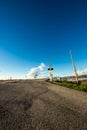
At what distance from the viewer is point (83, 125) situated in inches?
150

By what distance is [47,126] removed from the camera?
12.6 ft

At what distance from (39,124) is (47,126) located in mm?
331

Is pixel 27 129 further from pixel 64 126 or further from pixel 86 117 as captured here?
pixel 86 117

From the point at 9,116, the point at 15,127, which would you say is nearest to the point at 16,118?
the point at 9,116

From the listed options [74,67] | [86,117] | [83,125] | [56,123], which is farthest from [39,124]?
[74,67]

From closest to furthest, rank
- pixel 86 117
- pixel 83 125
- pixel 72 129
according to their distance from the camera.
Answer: pixel 72 129 → pixel 83 125 → pixel 86 117

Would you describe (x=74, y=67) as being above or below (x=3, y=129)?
above

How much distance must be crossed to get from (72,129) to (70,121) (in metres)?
0.62

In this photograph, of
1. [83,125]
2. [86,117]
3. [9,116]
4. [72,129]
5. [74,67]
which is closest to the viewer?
[72,129]

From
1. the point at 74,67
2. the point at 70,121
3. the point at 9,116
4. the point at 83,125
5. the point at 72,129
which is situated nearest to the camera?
the point at 72,129

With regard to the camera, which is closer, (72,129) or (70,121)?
(72,129)

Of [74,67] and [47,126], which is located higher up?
[74,67]

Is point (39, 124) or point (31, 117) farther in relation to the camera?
point (31, 117)

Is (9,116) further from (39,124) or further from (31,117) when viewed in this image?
(39,124)
